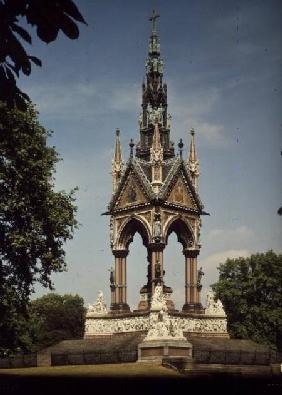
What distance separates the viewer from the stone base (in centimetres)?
3331

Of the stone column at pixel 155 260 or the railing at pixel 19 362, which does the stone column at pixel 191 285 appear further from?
the railing at pixel 19 362

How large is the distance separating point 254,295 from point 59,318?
103 feet

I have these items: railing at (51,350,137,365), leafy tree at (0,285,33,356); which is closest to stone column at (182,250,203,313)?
railing at (51,350,137,365)

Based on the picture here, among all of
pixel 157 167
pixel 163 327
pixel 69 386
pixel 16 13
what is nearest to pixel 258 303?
pixel 157 167

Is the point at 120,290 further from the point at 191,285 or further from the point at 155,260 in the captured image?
the point at 191,285

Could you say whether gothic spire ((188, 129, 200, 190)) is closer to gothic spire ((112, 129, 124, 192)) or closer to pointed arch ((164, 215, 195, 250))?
pointed arch ((164, 215, 195, 250))

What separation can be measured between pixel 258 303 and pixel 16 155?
39996 mm

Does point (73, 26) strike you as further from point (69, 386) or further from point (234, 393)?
point (69, 386)

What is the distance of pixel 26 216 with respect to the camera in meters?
33.3

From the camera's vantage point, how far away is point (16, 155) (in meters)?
33.0

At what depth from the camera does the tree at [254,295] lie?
209 feet

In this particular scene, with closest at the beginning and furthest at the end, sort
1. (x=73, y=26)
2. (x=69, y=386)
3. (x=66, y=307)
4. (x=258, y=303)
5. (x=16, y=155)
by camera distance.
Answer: (x=73, y=26) < (x=69, y=386) < (x=16, y=155) < (x=258, y=303) < (x=66, y=307)

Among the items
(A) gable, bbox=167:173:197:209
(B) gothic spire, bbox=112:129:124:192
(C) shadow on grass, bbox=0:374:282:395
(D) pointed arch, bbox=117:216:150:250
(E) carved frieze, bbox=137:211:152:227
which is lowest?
(C) shadow on grass, bbox=0:374:282:395

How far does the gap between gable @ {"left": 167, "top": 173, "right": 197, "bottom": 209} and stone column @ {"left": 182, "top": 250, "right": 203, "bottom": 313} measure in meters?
3.13
